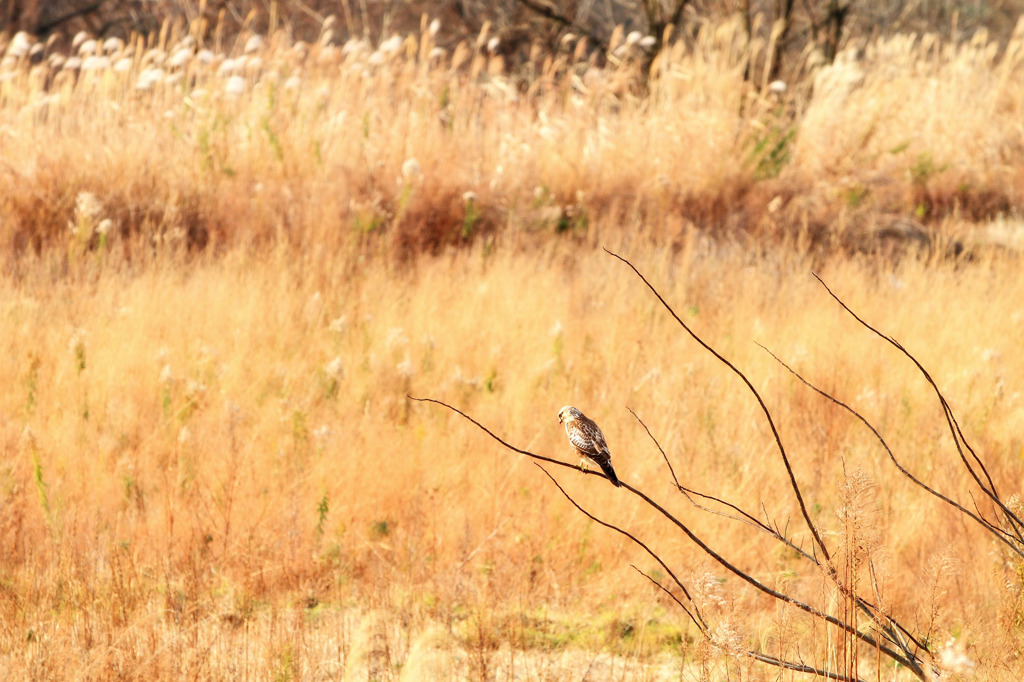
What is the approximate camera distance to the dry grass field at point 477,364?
2766 mm

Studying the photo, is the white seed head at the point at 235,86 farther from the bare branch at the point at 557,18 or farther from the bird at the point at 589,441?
the bird at the point at 589,441

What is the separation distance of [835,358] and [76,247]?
4.17 meters

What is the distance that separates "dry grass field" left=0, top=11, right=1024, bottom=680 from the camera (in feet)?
9.07

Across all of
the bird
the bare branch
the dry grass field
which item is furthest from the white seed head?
the bird

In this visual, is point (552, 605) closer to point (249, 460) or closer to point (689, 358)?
point (249, 460)

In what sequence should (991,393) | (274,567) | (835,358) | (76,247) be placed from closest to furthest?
(274,567) < (991,393) < (835,358) < (76,247)

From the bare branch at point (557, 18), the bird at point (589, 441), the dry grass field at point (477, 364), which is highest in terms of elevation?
the bird at point (589, 441)

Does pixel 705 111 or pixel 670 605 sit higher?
pixel 705 111

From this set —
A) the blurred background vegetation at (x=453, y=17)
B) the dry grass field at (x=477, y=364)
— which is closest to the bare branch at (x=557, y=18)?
the blurred background vegetation at (x=453, y=17)

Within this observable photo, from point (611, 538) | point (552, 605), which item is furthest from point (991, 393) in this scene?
point (552, 605)

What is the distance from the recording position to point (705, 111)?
301 inches

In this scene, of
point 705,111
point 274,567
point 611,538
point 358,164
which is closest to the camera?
point 274,567

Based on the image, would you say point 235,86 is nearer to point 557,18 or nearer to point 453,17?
point 557,18

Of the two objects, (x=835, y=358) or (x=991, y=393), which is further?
(x=835, y=358)
